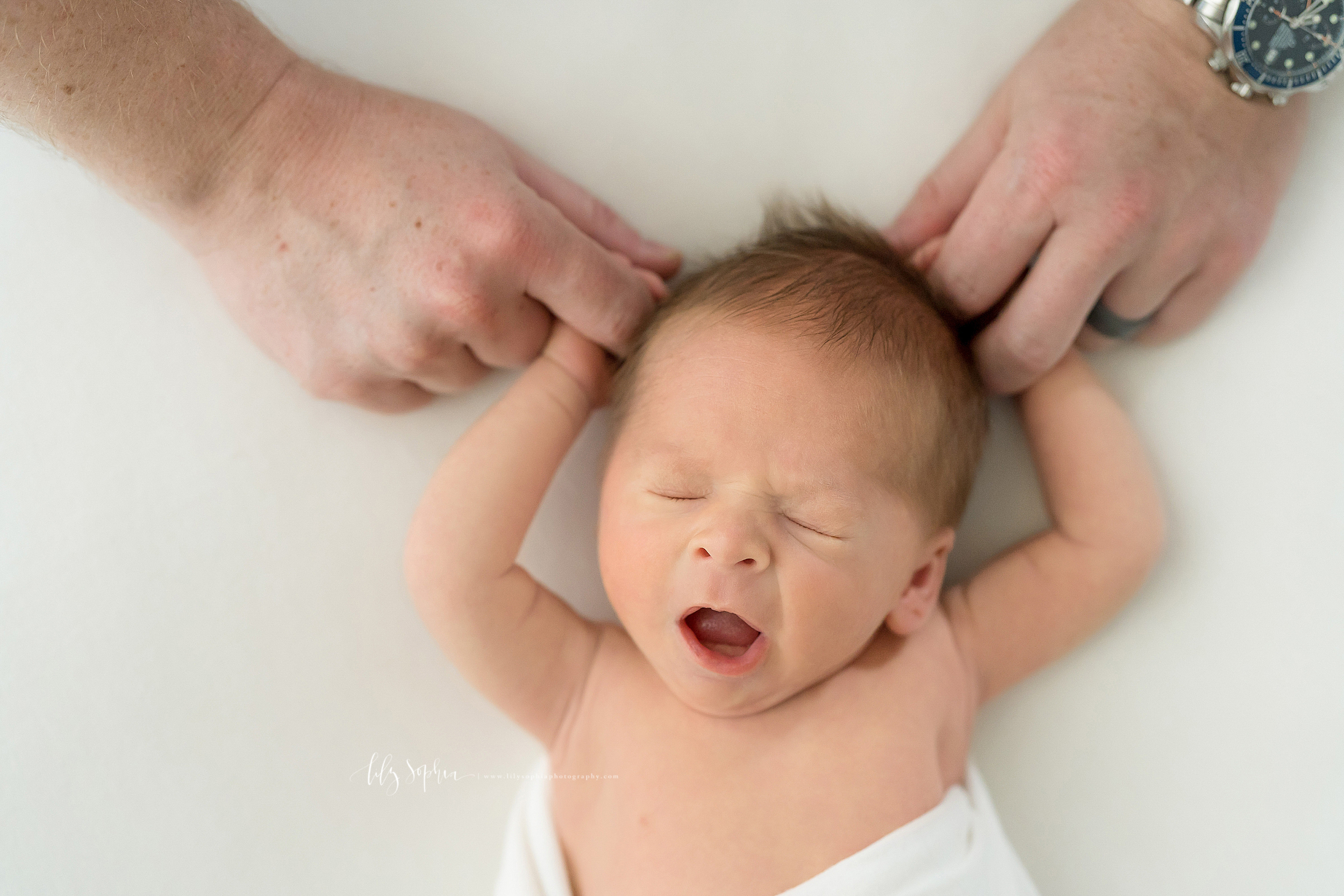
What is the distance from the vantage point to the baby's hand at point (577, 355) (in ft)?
4.35

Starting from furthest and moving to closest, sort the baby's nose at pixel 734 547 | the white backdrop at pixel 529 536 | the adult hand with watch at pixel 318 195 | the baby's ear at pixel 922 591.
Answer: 1. the white backdrop at pixel 529 536
2. the baby's ear at pixel 922 591
3. the adult hand with watch at pixel 318 195
4. the baby's nose at pixel 734 547

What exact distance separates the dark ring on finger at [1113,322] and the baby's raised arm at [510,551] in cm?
79

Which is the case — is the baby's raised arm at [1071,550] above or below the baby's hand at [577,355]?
above

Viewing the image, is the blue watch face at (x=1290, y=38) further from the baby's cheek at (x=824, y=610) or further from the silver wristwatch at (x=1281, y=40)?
the baby's cheek at (x=824, y=610)

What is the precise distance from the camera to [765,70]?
1.45 metres

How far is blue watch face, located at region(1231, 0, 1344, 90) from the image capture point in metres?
1.19

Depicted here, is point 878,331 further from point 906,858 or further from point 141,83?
point 141,83

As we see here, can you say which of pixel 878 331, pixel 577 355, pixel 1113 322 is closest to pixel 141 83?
pixel 577 355

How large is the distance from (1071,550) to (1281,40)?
0.80 m

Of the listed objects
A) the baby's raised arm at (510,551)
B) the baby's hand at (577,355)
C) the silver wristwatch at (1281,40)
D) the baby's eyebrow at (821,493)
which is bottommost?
the baby's raised arm at (510,551)

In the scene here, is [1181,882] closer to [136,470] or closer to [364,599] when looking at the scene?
[364,599]

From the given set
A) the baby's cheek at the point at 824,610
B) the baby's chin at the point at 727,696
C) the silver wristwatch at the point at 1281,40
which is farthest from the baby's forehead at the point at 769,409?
the silver wristwatch at the point at 1281,40

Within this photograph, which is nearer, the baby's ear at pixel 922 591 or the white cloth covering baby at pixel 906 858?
the white cloth covering baby at pixel 906 858

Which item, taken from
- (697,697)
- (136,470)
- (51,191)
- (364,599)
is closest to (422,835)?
(364,599)
